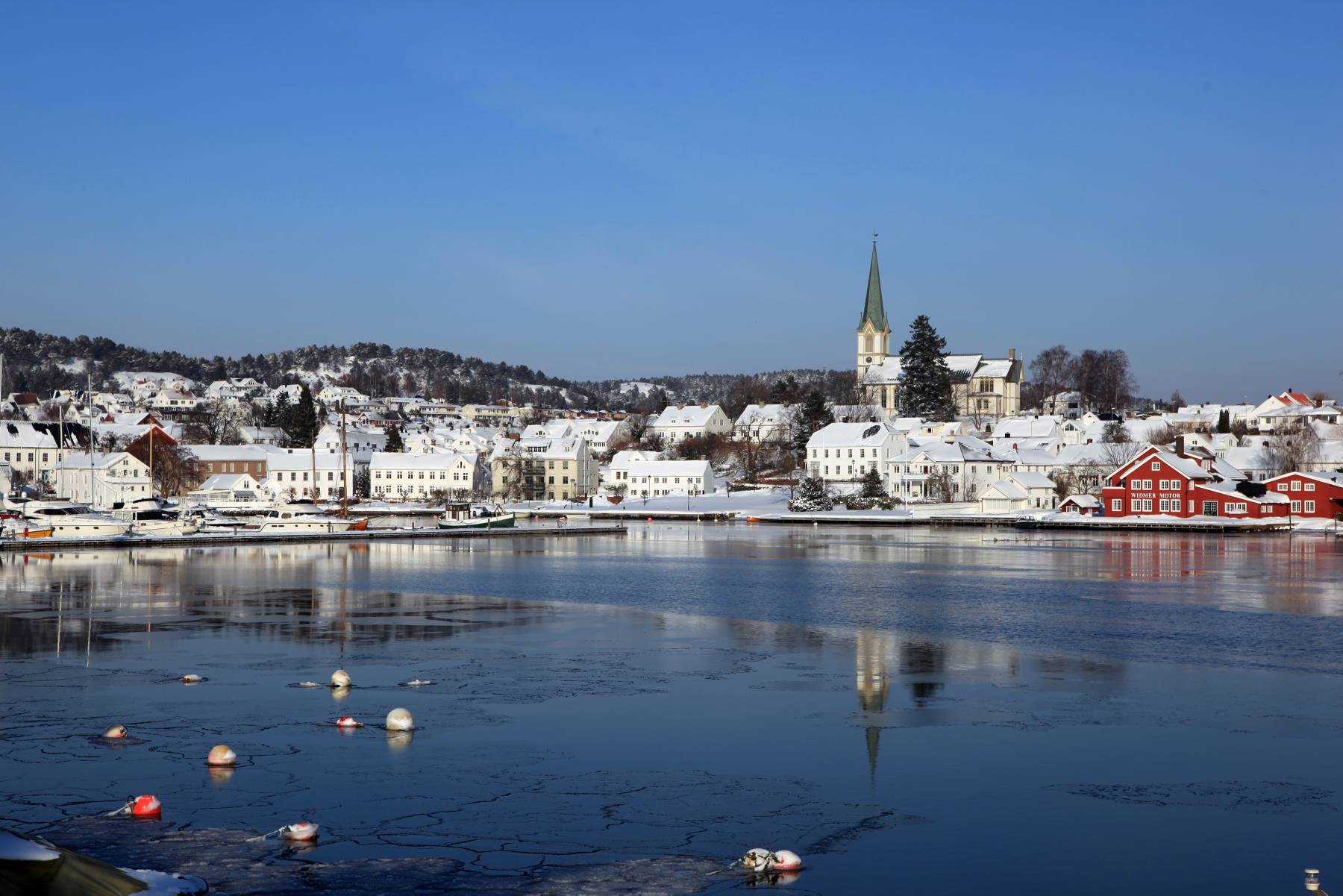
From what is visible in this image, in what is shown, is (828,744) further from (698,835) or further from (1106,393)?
(1106,393)

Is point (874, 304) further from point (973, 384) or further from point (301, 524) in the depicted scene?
point (301, 524)

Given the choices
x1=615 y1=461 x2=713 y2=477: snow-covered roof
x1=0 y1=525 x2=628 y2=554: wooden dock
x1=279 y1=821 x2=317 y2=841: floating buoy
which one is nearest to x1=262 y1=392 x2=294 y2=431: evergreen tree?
x1=615 y1=461 x2=713 y2=477: snow-covered roof

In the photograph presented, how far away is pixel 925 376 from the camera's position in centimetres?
12319

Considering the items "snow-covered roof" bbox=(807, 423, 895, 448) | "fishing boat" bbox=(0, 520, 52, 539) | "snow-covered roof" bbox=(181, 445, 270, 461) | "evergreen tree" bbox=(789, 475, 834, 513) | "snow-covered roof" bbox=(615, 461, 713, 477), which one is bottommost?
"fishing boat" bbox=(0, 520, 52, 539)

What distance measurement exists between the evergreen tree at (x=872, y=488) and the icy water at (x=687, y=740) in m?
61.3

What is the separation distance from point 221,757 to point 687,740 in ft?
17.2

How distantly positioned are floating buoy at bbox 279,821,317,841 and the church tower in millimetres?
135867

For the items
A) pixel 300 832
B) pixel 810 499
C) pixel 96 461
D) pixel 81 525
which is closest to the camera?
pixel 300 832

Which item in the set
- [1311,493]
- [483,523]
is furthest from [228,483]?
[1311,493]

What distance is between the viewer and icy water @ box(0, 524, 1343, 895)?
448 inches

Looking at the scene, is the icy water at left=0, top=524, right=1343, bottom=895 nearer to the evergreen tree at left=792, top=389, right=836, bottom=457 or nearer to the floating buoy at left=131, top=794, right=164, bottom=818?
→ the floating buoy at left=131, top=794, right=164, bottom=818

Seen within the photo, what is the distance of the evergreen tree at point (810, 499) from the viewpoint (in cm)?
8969

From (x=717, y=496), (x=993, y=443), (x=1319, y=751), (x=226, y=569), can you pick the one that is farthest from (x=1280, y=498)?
(x=1319, y=751)

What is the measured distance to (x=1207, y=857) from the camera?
1146 centimetres
